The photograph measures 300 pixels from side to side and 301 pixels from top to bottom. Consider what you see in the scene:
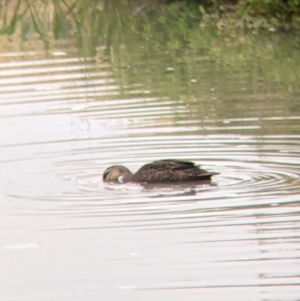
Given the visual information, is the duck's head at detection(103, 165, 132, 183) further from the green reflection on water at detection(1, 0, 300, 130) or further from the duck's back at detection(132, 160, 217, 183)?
the green reflection on water at detection(1, 0, 300, 130)

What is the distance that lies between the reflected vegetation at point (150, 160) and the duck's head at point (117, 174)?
90 millimetres

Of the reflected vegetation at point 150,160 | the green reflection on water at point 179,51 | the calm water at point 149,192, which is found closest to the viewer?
the calm water at point 149,192

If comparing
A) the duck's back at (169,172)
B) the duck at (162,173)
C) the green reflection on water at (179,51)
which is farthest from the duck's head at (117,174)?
the green reflection on water at (179,51)

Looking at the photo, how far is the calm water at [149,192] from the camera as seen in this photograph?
9117 mm

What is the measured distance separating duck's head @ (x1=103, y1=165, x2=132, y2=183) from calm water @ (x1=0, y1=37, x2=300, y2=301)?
9 cm

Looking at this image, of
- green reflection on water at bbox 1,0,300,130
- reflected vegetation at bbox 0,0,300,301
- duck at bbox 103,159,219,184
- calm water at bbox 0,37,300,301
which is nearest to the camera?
calm water at bbox 0,37,300,301

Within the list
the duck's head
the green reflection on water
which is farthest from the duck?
the green reflection on water

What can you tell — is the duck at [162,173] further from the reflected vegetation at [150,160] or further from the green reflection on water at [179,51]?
the green reflection on water at [179,51]

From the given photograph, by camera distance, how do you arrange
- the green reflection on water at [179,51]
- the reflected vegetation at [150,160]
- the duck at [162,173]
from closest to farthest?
1. the reflected vegetation at [150,160]
2. the duck at [162,173]
3. the green reflection on water at [179,51]

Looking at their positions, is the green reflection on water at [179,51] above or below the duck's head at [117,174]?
above

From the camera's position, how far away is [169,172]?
485 inches

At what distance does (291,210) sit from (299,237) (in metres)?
0.90

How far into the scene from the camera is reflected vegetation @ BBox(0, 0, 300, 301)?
9.23 m

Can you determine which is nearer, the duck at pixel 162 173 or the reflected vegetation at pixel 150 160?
the reflected vegetation at pixel 150 160
